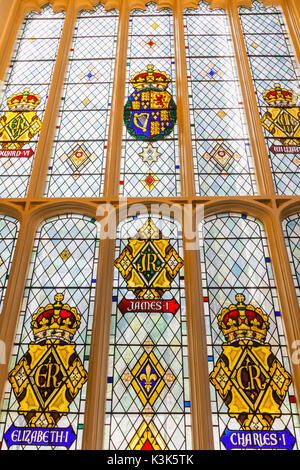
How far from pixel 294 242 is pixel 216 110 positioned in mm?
2350

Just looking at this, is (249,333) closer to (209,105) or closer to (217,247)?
(217,247)

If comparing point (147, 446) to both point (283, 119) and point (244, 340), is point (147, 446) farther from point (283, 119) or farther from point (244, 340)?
point (283, 119)

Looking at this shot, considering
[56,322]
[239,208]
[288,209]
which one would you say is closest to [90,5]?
[239,208]

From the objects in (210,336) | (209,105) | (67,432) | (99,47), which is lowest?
(67,432)

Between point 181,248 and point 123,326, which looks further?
point 181,248

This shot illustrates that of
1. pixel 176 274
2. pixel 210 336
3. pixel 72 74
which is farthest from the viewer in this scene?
pixel 72 74

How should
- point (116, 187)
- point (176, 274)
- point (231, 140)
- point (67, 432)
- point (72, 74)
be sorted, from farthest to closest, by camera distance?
point (72, 74) → point (231, 140) → point (116, 187) → point (176, 274) → point (67, 432)

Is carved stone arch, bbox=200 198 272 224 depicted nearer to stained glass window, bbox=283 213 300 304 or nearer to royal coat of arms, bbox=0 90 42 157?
stained glass window, bbox=283 213 300 304

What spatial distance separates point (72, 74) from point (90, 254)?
3.25m

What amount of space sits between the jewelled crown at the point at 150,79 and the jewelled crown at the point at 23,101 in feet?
4.77

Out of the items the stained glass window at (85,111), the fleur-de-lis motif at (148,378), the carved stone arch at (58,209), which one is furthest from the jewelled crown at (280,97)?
the fleur-de-lis motif at (148,378)

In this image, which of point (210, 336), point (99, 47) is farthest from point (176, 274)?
point (99, 47)

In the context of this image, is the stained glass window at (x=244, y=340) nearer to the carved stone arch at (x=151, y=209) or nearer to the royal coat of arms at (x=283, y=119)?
the carved stone arch at (x=151, y=209)

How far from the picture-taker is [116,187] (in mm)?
6387
